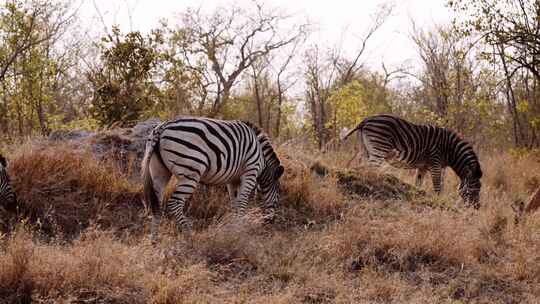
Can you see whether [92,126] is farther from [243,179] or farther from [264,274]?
[264,274]

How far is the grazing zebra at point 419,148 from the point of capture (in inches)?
449

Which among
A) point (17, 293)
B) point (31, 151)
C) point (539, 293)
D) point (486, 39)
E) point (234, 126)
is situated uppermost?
point (486, 39)

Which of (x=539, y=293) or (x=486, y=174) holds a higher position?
(x=486, y=174)

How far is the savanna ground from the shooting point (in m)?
4.75

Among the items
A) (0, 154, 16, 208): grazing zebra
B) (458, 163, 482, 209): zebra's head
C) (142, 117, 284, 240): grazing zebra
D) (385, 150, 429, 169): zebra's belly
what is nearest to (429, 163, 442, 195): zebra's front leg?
(385, 150, 429, 169): zebra's belly

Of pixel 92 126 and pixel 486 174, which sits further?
pixel 486 174

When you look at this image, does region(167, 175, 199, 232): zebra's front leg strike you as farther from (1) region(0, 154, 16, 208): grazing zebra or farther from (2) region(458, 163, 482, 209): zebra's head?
(2) region(458, 163, 482, 209): zebra's head

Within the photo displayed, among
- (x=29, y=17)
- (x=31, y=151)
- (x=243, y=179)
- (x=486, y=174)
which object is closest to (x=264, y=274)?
(x=243, y=179)

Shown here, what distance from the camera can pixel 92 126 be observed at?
1255 centimetres

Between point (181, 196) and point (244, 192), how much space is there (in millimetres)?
1136

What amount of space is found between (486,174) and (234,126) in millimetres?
9015

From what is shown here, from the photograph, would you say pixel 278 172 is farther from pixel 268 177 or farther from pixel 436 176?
pixel 436 176

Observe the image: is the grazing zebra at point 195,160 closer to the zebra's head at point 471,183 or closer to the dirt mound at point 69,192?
the dirt mound at point 69,192

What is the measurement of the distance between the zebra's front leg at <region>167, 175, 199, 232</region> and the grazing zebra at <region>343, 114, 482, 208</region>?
5.33 m
